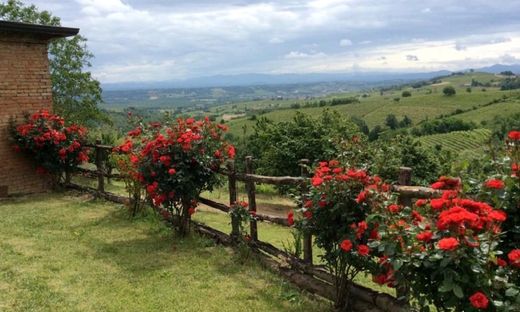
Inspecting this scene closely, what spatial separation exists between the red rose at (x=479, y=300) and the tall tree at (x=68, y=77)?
63.0 feet

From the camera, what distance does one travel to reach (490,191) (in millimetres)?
2676

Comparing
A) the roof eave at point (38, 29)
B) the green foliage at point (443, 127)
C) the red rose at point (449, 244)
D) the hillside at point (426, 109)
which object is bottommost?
the green foliage at point (443, 127)

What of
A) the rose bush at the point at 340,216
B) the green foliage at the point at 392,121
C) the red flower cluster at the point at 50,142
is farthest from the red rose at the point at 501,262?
the green foliage at the point at 392,121

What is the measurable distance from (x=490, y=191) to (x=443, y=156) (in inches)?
1190

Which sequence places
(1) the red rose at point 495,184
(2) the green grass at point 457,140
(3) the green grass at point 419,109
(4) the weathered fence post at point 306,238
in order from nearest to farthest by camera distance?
1. (1) the red rose at point 495,184
2. (4) the weathered fence post at point 306,238
3. (2) the green grass at point 457,140
4. (3) the green grass at point 419,109

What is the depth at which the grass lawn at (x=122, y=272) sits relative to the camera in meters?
4.39

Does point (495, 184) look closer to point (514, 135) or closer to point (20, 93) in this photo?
point (514, 135)

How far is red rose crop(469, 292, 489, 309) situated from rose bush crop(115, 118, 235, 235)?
4397 mm

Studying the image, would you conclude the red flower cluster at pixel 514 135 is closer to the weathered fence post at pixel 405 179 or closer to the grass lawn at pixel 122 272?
the weathered fence post at pixel 405 179

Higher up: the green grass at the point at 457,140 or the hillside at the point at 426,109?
the hillside at the point at 426,109

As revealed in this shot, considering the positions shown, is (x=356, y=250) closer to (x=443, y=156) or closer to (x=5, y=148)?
(x=5, y=148)

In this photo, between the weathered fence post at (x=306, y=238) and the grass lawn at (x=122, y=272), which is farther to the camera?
the weathered fence post at (x=306, y=238)

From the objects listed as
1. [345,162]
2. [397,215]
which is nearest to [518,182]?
[397,215]

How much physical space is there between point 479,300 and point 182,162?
4.59 metres
